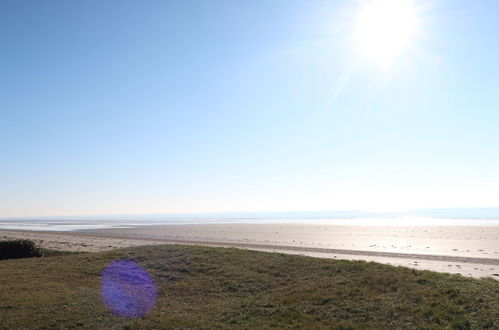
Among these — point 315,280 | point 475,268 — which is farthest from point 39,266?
point 475,268

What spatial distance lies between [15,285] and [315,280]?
14638 mm

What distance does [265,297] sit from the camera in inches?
704

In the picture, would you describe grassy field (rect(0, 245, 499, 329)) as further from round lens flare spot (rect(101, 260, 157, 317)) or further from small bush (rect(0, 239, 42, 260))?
small bush (rect(0, 239, 42, 260))

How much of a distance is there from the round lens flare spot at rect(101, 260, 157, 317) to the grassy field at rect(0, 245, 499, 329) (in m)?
0.43

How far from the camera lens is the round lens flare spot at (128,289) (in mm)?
16844

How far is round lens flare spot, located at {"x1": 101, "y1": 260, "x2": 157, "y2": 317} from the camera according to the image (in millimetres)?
16844

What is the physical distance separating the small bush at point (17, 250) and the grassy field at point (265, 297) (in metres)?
8.69

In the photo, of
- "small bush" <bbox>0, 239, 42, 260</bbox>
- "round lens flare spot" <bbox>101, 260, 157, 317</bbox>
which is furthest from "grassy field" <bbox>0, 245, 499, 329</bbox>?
"small bush" <bbox>0, 239, 42, 260</bbox>

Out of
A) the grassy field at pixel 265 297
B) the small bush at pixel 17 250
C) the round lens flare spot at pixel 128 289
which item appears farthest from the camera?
the small bush at pixel 17 250

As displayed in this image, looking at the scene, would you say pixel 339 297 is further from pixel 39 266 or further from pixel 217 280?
pixel 39 266

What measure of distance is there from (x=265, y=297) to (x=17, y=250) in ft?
80.6

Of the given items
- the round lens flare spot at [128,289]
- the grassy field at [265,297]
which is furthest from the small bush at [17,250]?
the round lens flare spot at [128,289]

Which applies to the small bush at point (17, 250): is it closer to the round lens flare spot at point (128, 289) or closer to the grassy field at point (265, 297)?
the grassy field at point (265, 297)

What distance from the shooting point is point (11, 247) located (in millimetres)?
33250
